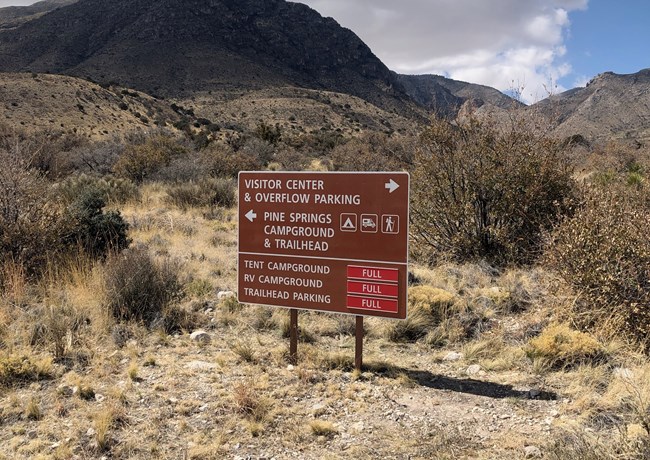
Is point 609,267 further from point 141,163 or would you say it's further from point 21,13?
point 21,13

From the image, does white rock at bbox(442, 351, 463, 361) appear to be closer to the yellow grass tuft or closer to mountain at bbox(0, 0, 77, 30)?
the yellow grass tuft

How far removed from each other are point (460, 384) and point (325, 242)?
67.9 inches

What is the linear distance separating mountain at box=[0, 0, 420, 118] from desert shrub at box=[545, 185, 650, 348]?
67.7 metres

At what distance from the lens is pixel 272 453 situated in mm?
3312

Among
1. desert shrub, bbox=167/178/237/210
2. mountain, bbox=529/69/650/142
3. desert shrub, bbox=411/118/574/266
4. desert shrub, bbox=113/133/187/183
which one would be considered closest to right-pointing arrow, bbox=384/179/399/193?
desert shrub, bbox=411/118/574/266

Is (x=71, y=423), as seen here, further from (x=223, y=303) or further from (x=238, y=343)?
(x=223, y=303)

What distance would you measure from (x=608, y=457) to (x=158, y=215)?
11.1m

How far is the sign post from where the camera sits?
14.2 feet

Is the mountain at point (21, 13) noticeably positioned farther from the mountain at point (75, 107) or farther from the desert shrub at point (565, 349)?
the desert shrub at point (565, 349)

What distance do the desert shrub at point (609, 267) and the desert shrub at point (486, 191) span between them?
219cm

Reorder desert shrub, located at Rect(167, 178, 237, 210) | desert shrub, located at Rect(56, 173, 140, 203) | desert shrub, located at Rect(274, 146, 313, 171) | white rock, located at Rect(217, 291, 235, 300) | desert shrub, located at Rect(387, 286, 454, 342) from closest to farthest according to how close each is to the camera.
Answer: desert shrub, located at Rect(387, 286, 454, 342)
white rock, located at Rect(217, 291, 235, 300)
desert shrub, located at Rect(56, 173, 140, 203)
desert shrub, located at Rect(167, 178, 237, 210)
desert shrub, located at Rect(274, 146, 313, 171)

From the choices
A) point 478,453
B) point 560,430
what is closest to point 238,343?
point 478,453

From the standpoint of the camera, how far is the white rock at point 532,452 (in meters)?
3.09

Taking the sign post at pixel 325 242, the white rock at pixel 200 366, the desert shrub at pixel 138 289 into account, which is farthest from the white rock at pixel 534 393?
the desert shrub at pixel 138 289
